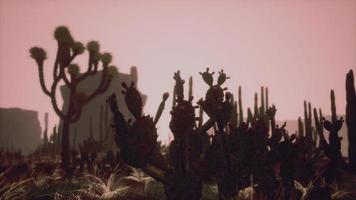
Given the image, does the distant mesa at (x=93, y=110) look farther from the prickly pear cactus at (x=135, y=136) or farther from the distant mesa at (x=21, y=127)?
the prickly pear cactus at (x=135, y=136)

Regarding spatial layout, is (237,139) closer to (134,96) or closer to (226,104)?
(226,104)

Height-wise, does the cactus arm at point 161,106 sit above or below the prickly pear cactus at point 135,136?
above

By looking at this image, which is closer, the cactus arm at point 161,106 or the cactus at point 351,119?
the cactus arm at point 161,106

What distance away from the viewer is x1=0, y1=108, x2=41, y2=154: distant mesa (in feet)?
142

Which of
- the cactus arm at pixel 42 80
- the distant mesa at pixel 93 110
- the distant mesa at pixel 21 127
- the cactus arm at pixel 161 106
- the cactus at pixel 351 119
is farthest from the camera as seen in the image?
the distant mesa at pixel 21 127

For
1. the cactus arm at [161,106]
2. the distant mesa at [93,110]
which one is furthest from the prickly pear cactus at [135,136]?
the distant mesa at [93,110]

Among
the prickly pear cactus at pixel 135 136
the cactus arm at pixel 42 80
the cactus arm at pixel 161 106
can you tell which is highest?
the cactus arm at pixel 42 80

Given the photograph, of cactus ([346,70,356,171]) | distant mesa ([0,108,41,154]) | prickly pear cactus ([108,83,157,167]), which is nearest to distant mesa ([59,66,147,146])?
distant mesa ([0,108,41,154])

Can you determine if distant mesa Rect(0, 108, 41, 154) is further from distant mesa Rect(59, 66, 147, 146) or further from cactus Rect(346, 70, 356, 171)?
cactus Rect(346, 70, 356, 171)

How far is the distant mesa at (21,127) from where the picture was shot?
43.2m

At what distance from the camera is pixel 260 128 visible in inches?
177

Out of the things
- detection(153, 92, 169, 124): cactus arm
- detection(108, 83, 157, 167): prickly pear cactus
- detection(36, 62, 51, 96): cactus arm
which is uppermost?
detection(36, 62, 51, 96): cactus arm

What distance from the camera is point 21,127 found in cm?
4638

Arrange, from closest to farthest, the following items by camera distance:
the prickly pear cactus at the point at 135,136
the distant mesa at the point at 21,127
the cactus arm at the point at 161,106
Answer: the prickly pear cactus at the point at 135,136 < the cactus arm at the point at 161,106 < the distant mesa at the point at 21,127
